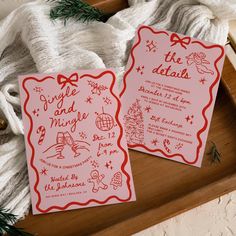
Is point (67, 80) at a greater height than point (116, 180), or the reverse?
point (67, 80)

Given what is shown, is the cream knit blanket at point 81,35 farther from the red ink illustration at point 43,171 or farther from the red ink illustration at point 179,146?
the red ink illustration at point 179,146

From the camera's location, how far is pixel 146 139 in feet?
2.29

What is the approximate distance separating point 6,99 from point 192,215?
36 centimetres

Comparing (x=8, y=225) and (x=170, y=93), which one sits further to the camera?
(x=170, y=93)

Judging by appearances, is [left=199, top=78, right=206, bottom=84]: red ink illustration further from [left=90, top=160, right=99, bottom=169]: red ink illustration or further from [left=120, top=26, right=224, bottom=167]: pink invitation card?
[left=90, top=160, right=99, bottom=169]: red ink illustration

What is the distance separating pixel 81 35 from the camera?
29.7 inches

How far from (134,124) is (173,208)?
16 centimetres

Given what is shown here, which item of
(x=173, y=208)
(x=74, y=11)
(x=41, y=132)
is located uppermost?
(x=74, y=11)

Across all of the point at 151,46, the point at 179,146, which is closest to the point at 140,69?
the point at 151,46

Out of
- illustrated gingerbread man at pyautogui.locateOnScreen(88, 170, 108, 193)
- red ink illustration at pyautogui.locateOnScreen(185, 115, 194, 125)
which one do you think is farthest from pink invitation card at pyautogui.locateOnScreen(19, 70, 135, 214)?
red ink illustration at pyautogui.locateOnScreen(185, 115, 194, 125)

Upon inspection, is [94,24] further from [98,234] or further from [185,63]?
[98,234]

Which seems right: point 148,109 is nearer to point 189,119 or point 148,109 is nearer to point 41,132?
point 189,119

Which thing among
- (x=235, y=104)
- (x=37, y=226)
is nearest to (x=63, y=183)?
(x=37, y=226)

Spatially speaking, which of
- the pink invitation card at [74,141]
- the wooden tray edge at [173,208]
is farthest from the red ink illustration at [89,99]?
the wooden tray edge at [173,208]
